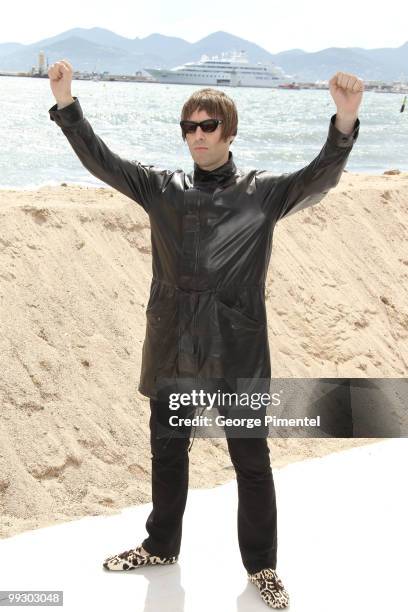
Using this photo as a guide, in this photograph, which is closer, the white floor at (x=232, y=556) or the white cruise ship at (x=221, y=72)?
the white floor at (x=232, y=556)

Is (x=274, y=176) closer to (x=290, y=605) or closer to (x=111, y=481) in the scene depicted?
(x=290, y=605)

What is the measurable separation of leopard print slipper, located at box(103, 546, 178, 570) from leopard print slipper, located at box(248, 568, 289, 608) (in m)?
0.42

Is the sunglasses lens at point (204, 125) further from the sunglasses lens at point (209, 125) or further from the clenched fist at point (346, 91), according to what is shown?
the clenched fist at point (346, 91)

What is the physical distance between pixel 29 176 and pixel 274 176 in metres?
14.5

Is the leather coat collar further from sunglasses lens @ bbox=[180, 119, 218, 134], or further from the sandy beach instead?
the sandy beach

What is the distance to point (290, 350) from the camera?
7.62 meters

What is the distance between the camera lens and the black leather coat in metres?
2.84

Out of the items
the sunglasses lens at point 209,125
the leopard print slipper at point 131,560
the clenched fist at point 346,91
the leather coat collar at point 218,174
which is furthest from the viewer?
the leopard print slipper at point 131,560

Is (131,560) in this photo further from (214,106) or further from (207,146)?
(214,106)

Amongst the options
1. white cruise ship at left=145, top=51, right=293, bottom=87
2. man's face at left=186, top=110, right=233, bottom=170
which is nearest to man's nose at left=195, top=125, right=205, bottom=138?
man's face at left=186, top=110, right=233, bottom=170

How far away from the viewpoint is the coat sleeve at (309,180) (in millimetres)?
2650

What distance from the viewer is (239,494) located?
10.1 feet

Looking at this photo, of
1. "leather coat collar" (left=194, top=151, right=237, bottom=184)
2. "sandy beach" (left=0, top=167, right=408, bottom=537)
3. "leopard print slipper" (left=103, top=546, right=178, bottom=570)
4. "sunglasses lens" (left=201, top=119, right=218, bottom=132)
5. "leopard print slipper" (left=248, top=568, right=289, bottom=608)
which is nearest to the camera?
"sunglasses lens" (left=201, top=119, right=218, bottom=132)

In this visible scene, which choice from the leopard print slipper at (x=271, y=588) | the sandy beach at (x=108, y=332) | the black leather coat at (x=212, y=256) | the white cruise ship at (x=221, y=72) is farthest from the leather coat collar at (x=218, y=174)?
the white cruise ship at (x=221, y=72)
